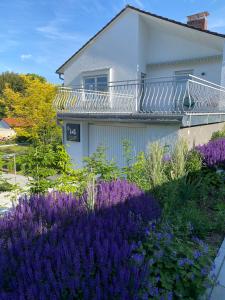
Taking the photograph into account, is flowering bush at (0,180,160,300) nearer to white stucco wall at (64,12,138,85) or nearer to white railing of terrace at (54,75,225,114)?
white railing of terrace at (54,75,225,114)

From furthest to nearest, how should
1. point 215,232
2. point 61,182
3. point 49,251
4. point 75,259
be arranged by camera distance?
1. point 61,182
2. point 215,232
3. point 49,251
4. point 75,259

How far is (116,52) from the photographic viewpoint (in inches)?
538

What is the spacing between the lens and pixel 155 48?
13.2 metres

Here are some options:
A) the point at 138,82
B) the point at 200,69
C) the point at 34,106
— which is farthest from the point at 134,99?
the point at 34,106

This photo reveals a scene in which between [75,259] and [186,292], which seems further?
[186,292]

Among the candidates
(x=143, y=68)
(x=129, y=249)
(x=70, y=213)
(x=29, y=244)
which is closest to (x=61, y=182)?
(x=70, y=213)

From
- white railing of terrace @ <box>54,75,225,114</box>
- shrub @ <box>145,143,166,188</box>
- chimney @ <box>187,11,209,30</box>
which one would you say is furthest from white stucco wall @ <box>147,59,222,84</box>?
shrub @ <box>145,143,166,188</box>

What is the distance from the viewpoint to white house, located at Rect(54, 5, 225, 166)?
8969 mm

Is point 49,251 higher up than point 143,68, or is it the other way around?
point 143,68

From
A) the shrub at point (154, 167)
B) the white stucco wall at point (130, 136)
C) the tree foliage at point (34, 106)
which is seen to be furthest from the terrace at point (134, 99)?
the shrub at point (154, 167)

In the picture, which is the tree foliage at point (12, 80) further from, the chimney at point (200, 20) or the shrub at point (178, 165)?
the shrub at point (178, 165)

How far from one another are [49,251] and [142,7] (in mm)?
14112

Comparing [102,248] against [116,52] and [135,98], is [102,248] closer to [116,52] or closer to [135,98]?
[135,98]

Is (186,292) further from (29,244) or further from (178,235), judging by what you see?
(29,244)
